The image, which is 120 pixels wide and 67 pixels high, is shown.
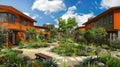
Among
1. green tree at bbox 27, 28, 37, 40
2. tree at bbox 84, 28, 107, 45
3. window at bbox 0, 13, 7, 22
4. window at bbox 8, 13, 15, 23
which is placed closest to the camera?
tree at bbox 84, 28, 107, 45

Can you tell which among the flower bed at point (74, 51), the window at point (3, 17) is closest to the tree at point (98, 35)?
the flower bed at point (74, 51)

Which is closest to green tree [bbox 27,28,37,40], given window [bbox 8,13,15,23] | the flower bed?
window [bbox 8,13,15,23]

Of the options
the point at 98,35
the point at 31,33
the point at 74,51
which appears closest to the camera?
the point at 74,51

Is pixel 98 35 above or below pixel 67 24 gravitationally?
below

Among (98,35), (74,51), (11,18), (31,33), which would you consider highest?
(11,18)

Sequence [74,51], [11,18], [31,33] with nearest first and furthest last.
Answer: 1. [74,51]
2. [11,18]
3. [31,33]

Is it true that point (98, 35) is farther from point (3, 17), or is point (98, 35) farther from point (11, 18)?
point (3, 17)

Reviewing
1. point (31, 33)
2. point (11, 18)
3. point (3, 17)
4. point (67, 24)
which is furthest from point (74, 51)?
point (67, 24)

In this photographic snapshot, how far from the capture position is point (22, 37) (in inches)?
1556

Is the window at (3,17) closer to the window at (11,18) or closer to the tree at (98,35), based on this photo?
the window at (11,18)

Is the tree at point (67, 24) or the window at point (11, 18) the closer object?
the window at point (11, 18)

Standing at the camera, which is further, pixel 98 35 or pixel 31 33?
pixel 31 33

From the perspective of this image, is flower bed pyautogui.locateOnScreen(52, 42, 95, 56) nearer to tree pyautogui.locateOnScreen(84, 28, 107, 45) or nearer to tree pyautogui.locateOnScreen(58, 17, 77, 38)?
tree pyautogui.locateOnScreen(84, 28, 107, 45)

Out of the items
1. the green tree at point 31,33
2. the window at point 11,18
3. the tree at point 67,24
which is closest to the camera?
the window at point 11,18
